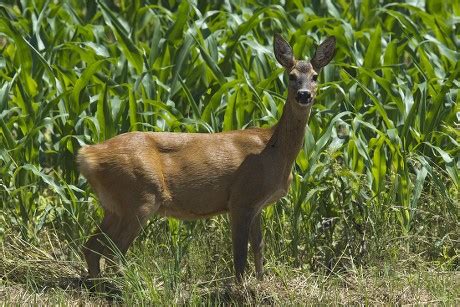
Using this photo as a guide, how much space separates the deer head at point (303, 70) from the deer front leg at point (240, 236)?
866 millimetres

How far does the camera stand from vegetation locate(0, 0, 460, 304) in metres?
8.45

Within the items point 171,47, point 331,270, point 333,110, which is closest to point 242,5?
point 171,47

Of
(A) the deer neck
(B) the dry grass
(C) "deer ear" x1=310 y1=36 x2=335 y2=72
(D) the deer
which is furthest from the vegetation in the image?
(C) "deer ear" x1=310 y1=36 x2=335 y2=72

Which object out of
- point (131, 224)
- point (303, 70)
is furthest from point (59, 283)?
point (303, 70)

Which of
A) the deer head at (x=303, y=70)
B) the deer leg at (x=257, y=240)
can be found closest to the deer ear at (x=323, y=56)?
the deer head at (x=303, y=70)

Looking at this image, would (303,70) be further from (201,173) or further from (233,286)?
(233,286)

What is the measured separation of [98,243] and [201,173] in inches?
34.5

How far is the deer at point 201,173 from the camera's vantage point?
8359 millimetres

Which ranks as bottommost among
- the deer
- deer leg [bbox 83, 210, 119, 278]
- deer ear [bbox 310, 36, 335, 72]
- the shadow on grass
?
the shadow on grass

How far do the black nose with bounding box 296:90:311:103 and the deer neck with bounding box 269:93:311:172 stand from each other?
261 millimetres

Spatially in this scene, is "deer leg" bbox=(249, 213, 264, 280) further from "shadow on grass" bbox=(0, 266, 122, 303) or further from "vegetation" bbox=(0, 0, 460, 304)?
"shadow on grass" bbox=(0, 266, 122, 303)

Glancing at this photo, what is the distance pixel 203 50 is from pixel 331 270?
7.51 ft

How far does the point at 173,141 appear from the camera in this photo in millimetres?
8625

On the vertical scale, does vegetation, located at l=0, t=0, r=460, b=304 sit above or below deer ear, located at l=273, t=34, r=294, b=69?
below
